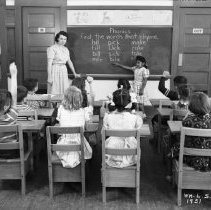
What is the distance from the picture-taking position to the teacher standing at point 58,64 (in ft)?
20.6

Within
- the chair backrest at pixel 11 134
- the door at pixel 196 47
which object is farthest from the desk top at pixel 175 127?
the door at pixel 196 47

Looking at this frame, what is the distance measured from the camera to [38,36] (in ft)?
22.4

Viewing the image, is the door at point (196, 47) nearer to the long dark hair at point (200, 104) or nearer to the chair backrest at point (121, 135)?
the long dark hair at point (200, 104)

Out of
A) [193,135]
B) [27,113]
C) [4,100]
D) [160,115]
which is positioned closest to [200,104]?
[193,135]

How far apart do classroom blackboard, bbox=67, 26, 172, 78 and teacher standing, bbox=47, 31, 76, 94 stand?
409 millimetres

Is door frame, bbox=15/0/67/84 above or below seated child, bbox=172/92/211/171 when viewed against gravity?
above

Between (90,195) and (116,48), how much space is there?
12.7ft

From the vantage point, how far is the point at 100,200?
3391 mm

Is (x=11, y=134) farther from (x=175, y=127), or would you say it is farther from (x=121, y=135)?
(x=175, y=127)

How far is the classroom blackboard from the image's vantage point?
677 cm

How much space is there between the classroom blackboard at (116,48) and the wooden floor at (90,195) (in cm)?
315

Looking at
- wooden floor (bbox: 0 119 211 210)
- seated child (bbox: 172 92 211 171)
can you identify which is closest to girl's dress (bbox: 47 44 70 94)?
wooden floor (bbox: 0 119 211 210)

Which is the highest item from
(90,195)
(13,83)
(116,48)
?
(116,48)

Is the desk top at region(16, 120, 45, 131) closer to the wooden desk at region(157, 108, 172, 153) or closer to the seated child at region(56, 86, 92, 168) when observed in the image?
the seated child at region(56, 86, 92, 168)
